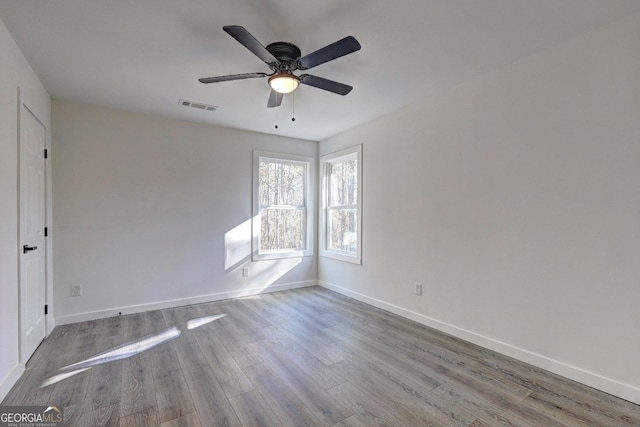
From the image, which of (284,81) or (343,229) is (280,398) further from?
(343,229)

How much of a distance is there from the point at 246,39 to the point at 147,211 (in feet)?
9.69

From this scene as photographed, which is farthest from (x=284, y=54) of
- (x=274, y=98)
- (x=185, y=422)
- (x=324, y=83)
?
(x=185, y=422)

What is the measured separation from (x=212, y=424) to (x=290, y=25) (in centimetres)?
262

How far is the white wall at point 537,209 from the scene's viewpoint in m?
2.10

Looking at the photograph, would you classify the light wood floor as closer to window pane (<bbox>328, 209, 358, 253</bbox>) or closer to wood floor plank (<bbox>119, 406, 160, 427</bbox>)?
wood floor plank (<bbox>119, 406, 160, 427</bbox>)

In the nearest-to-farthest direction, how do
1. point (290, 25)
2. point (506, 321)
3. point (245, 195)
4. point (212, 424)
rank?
point (212, 424)
point (290, 25)
point (506, 321)
point (245, 195)

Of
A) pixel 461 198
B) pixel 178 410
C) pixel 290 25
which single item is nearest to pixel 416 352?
pixel 461 198

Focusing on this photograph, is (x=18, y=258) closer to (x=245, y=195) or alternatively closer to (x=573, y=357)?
(x=245, y=195)

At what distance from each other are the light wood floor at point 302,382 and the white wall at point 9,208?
0.24 m

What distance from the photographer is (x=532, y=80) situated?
2.54 meters

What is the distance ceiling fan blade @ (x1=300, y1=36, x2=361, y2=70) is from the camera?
6.12 ft

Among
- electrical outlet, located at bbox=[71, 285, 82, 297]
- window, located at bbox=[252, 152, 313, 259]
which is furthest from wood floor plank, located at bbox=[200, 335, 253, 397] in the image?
window, located at bbox=[252, 152, 313, 259]

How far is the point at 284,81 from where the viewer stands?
7.75 feet

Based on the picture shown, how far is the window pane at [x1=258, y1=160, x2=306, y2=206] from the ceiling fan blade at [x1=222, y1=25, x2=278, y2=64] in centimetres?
285
